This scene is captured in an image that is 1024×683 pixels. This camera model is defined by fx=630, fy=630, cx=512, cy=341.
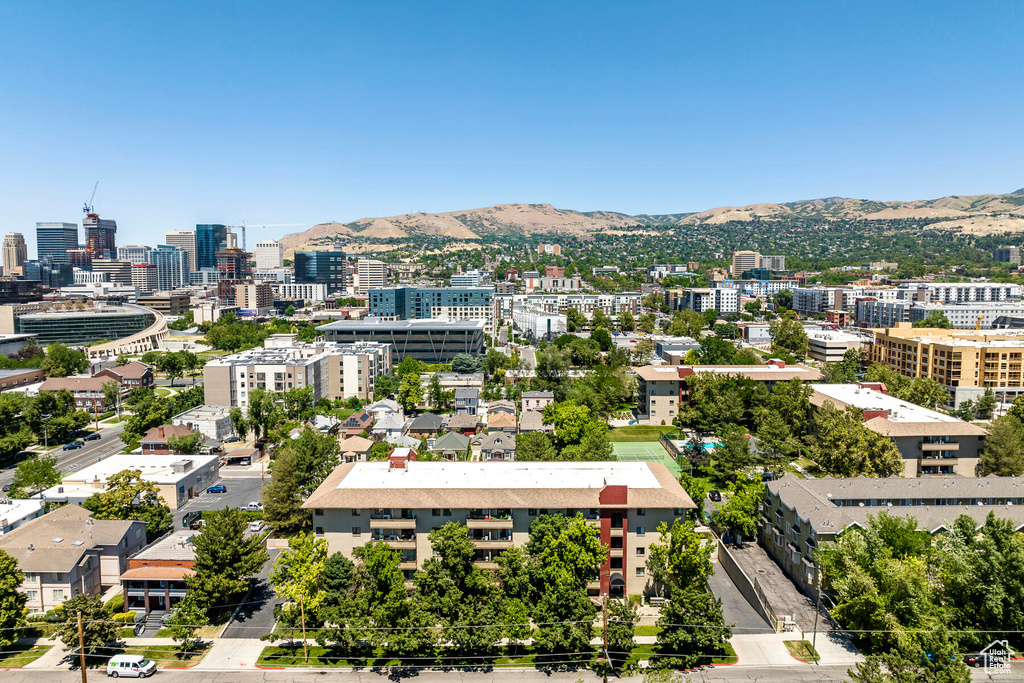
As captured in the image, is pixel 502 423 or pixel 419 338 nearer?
pixel 502 423

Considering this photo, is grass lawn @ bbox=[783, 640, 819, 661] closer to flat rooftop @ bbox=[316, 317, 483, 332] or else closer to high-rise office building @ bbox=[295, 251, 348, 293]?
flat rooftop @ bbox=[316, 317, 483, 332]

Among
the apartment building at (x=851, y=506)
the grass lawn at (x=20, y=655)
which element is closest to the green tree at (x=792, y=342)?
the apartment building at (x=851, y=506)

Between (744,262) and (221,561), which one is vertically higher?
(744,262)

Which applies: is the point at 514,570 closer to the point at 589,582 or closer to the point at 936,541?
the point at 589,582

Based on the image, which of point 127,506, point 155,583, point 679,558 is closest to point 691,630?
point 679,558

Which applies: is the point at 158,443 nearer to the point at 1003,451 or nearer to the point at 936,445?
the point at 936,445

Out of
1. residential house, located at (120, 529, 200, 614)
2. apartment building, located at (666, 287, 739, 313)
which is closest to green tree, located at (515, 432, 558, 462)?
residential house, located at (120, 529, 200, 614)
